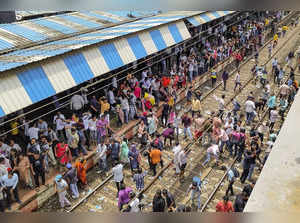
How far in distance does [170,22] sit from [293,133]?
1631 cm

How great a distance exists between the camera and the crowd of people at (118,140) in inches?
385

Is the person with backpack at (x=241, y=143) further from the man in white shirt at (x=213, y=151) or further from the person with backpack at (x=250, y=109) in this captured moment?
the person with backpack at (x=250, y=109)

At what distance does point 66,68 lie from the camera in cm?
1175

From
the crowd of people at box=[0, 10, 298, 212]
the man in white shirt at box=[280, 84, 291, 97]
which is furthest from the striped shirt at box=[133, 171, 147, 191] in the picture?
the man in white shirt at box=[280, 84, 291, 97]

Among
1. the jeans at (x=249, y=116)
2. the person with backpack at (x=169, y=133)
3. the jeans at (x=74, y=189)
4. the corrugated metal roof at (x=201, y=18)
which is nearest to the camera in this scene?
the jeans at (x=74, y=189)

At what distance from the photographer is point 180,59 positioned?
1983cm

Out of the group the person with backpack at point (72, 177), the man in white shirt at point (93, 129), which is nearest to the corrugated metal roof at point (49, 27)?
the man in white shirt at point (93, 129)

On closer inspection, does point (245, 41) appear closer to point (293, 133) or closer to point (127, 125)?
point (127, 125)

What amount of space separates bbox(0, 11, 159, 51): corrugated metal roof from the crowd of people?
317 centimetres

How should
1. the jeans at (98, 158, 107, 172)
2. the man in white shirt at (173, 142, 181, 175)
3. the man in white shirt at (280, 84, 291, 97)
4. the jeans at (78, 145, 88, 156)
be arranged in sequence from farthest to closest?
the man in white shirt at (280, 84, 291, 97) < the jeans at (78, 145, 88, 156) < the jeans at (98, 158, 107, 172) < the man in white shirt at (173, 142, 181, 175)

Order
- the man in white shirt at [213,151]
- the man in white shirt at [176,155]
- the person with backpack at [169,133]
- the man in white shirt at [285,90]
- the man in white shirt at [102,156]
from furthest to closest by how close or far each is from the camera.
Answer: the man in white shirt at [285,90] < the person with backpack at [169,133] < the man in white shirt at [213,151] < the man in white shirt at [102,156] < the man in white shirt at [176,155]

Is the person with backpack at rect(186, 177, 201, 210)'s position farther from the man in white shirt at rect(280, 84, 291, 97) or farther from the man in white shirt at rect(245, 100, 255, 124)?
the man in white shirt at rect(280, 84, 291, 97)

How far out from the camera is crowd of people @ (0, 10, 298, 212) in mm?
9781

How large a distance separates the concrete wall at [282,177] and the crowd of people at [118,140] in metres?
6.24
